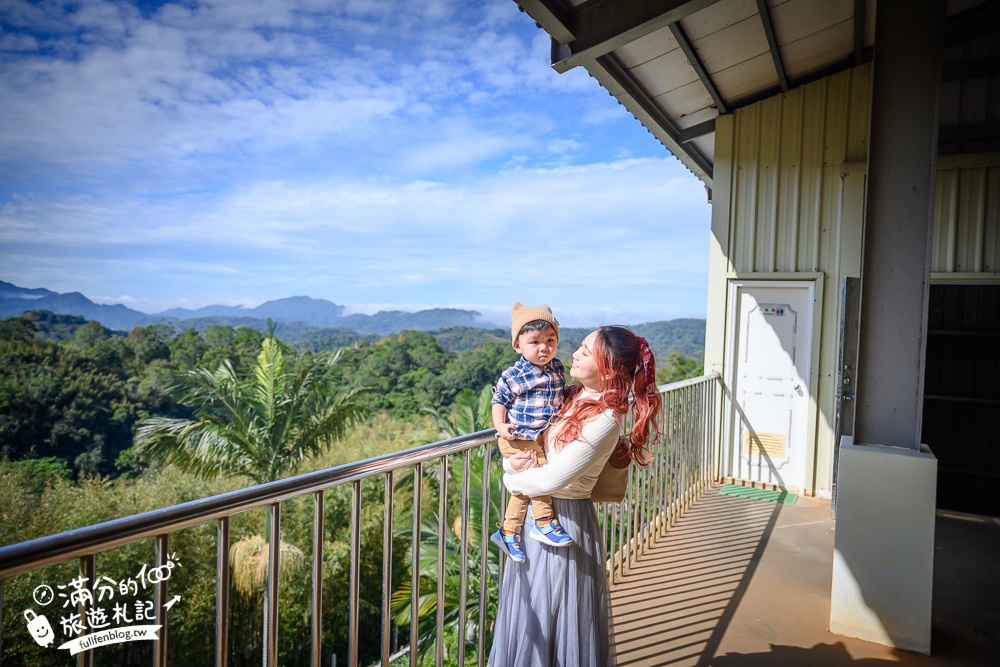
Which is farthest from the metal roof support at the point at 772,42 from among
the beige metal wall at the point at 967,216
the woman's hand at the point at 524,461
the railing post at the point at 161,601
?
the railing post at the point at 161,601

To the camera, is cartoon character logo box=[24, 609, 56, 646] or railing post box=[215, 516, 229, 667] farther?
railing post box=[215, 516, 229, 667]

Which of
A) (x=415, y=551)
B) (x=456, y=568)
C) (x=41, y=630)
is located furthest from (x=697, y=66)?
(x=456, y=568)

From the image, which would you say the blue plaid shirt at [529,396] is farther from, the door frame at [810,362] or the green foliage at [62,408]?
the green foliage at [62,408]

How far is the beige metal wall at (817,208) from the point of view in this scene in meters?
4.90

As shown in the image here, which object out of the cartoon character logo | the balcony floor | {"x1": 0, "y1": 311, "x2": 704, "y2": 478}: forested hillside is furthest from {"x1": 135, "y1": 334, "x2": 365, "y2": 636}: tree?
the cartoon character logo

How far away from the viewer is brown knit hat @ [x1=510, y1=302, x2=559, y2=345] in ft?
5.88

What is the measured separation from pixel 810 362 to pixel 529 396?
455 cm

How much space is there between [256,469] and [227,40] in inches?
2470

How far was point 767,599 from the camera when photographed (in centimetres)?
317

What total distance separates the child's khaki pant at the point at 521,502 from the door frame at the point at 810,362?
14.8ft

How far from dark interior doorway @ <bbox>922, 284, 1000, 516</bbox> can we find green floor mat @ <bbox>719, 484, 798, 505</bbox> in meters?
1.32

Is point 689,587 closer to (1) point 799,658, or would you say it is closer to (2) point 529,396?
(1) point 799,658

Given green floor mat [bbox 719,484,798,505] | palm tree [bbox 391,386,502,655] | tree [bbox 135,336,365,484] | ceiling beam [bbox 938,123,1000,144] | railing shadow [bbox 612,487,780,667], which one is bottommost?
palm tree [bbox 391,386,502,655]

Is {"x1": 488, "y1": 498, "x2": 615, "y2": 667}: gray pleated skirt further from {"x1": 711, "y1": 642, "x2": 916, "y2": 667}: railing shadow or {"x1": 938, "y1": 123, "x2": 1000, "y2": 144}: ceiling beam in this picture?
{"x1": 938, "y1": 123, "x2": 1000, "y2": 144}: ceiling beam
